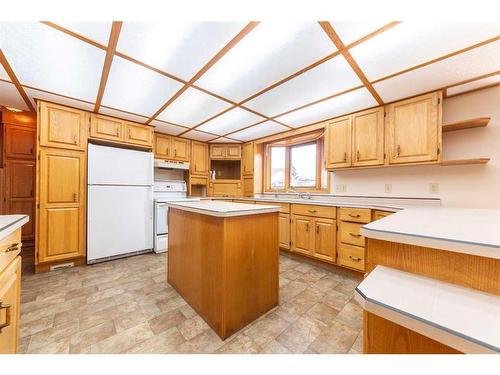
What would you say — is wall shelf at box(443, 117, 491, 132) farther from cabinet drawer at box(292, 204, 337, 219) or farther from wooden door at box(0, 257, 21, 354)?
wooden door at box(0, 257, 21, 354)

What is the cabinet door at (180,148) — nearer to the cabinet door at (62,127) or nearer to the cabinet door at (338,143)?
the cabinet door at (62,127)

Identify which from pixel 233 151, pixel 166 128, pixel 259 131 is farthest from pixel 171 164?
pixel 259 131

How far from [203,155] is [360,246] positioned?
3.36 meters

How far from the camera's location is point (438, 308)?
1.83 ft

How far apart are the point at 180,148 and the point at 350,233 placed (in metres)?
3.32

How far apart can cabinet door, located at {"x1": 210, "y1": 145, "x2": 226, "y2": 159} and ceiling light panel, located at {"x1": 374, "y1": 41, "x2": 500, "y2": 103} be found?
3.02 metres

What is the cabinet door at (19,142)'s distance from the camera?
3.41m

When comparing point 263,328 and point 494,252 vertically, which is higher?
point 494,252

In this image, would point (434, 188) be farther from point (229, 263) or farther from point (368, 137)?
point (229, 263)

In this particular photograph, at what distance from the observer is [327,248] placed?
8.12ft

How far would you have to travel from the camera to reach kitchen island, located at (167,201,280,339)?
4.33ft

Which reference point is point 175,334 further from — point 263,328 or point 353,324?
point 353,324

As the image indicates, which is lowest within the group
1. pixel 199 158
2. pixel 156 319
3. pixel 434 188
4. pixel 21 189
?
pixel 156 319
